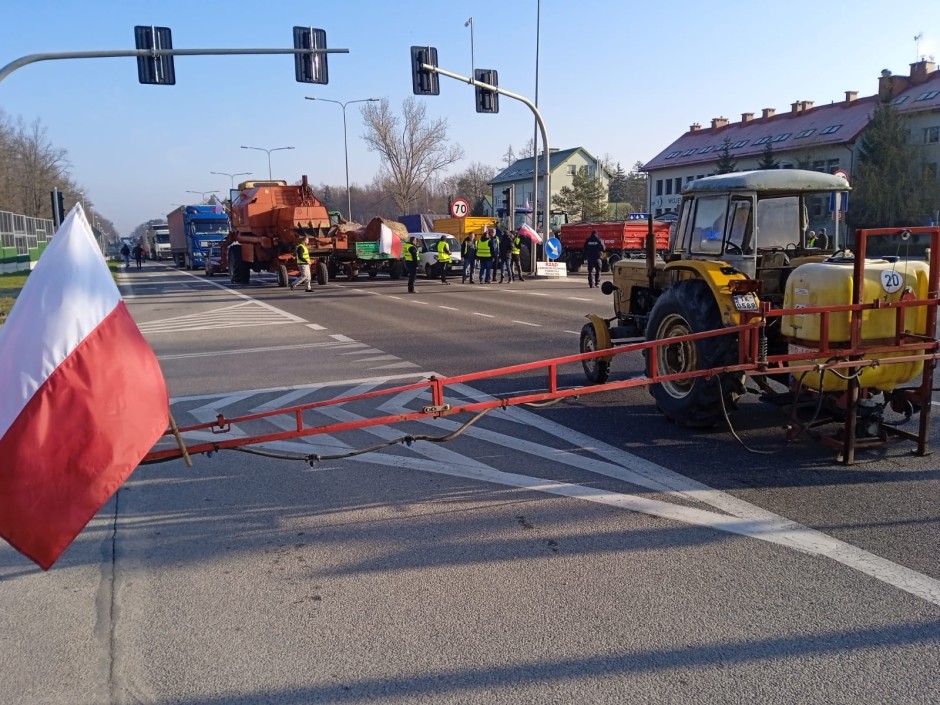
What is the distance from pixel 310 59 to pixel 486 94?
5.87 meters

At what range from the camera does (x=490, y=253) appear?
2769 cm

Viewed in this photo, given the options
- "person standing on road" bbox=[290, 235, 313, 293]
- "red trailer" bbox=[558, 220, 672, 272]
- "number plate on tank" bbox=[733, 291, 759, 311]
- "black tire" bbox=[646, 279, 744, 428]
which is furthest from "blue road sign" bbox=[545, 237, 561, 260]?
"number plate on tank" bbox=[733, 291, 759, 311]

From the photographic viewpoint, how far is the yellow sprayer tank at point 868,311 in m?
5.55

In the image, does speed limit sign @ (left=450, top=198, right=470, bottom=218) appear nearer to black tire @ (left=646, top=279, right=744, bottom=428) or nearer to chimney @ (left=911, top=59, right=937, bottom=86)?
black tire @ (left=646, top=279, right=744, bottom=428)

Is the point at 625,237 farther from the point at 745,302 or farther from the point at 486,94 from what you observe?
the point at 745,302

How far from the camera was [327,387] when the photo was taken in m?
9.54

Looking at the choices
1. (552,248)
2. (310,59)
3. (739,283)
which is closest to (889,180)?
(552,248)

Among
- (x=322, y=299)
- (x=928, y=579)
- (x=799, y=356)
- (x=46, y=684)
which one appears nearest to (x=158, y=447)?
(x=46, y=684)

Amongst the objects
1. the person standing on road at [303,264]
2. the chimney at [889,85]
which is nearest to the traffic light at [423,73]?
the person standing on road at [303,264]

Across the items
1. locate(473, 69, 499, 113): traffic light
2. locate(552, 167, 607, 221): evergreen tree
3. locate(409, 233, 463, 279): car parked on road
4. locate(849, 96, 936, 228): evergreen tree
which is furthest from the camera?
locate(552, 167, 607, 221): evergreen tree

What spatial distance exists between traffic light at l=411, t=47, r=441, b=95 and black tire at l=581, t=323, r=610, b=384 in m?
15.3

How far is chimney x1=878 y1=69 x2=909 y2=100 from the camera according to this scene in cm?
4925

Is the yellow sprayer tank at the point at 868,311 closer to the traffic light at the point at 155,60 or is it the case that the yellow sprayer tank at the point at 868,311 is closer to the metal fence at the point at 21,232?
the traffic light at the point at 155,60

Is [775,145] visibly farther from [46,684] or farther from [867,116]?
[46,684]
